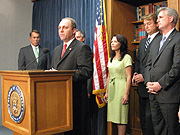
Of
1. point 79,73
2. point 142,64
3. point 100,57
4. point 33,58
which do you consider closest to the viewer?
point 79,73

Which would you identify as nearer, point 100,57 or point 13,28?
point 100,57

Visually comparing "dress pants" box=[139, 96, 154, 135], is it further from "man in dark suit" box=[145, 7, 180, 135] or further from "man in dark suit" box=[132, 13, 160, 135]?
"man in dark suit" box=[145, 7, 180, 135]

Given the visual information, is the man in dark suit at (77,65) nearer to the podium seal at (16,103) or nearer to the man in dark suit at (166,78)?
the podium seal at (16,103)

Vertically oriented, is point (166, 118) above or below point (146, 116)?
above

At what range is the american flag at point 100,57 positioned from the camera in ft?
11.7

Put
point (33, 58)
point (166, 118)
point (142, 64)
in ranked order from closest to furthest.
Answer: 1. point (166, 118)
2. point (142, 64)
3. point (33, 58)

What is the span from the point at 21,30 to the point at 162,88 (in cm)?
385

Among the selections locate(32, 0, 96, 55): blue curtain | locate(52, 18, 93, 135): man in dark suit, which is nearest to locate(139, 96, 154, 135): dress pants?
locate(52, 18, 93, 135): man in dark suit

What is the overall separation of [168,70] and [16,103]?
161 centimetres

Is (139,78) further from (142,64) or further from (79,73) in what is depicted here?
(79,73)

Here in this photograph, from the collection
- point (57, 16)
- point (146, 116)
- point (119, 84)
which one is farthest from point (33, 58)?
point (146, 116)

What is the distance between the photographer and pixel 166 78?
94.3 inches

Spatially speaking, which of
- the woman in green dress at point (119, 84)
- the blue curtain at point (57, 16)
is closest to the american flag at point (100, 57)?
the woman in green dress at point (119, 84)

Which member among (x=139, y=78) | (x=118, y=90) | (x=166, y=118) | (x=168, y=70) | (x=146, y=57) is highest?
(x=146, y=57)
